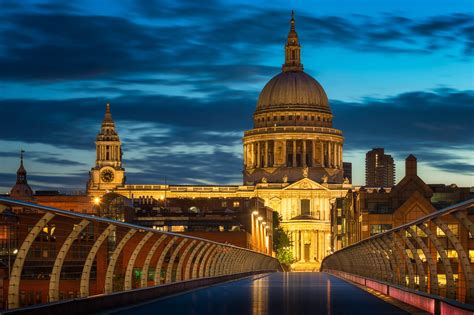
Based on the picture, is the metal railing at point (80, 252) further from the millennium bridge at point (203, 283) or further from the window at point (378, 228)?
the window at point (378, 228)

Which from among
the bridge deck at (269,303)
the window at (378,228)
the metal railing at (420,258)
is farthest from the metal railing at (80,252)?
the window at (378,228)

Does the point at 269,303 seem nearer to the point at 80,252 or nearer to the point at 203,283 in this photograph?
the point at 203,283

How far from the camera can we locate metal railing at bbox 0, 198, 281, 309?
21.3 metres

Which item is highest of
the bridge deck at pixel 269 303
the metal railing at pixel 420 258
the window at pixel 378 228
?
the window at pixel 378 228

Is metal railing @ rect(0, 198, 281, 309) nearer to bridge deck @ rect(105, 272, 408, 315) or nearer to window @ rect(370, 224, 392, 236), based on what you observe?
bridge deck @ rect(105, 272, 408, 315)

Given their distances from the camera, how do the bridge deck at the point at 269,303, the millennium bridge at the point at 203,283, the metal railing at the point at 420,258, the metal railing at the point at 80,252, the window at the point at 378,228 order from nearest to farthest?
the metal railing at the point at 80,252 → the millennium bridge at the point at 203,283 → the metal railing at the point at 420,258 → the bridge deck at the point at 269,303 → the window at the point at 378,228

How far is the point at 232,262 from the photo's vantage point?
187 feet

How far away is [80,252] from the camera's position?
45.4 m

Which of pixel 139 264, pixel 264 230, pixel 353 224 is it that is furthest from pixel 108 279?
pixel 264 230

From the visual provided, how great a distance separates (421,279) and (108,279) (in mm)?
6426

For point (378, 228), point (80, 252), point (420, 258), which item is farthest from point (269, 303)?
point (378, 228)

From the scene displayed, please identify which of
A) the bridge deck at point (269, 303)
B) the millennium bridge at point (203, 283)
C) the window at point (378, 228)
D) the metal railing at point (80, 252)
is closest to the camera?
the metal railing at point (80, 252)

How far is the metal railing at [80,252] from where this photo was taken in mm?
21312

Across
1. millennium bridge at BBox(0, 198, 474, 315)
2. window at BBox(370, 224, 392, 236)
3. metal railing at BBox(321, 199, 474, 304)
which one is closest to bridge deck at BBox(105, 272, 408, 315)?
millennium bridge at BBox(0, 198, 474, 315)
